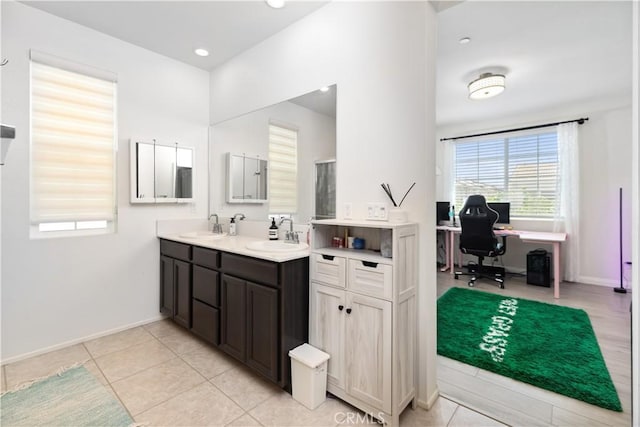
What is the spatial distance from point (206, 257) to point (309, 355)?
3.82ft

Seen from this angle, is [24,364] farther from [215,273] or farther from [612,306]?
[612,306]

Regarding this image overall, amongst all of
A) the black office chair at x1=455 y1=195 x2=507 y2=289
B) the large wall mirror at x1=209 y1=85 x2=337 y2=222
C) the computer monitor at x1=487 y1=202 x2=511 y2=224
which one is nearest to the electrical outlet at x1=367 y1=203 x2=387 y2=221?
the large wall mirror at x1=209 y1=85 x2=337 y2=222

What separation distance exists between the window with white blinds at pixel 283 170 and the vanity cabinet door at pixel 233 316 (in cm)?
80

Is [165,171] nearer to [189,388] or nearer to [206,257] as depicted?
[206,257]

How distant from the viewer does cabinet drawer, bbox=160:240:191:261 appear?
2563 millimetres

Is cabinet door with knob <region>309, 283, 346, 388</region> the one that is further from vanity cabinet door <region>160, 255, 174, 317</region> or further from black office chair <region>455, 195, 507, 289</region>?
black office chair <region>455, 195, 507, 289</region>

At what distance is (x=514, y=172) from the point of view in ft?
16.0

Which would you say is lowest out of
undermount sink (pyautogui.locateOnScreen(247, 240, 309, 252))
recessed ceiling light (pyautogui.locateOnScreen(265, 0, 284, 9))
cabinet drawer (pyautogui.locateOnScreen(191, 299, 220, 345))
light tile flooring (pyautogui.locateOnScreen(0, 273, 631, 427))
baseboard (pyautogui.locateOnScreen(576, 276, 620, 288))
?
light tile flooring (pyautogui.locateOnScreen(0, 273, 631, 427))

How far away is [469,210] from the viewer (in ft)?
14.7

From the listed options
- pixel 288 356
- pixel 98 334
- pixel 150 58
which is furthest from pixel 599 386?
pixel 150 58

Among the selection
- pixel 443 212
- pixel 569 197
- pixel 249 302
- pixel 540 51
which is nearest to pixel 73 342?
pixel 249 302

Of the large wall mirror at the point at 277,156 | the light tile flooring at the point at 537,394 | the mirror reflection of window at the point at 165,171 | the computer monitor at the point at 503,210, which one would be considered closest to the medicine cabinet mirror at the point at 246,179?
the large wall mirror at the point at 277,156

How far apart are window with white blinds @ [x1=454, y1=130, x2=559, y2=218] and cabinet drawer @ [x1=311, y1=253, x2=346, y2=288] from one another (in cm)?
455

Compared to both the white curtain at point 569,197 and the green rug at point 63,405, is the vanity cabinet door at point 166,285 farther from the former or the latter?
the white curtain at point 569,197
